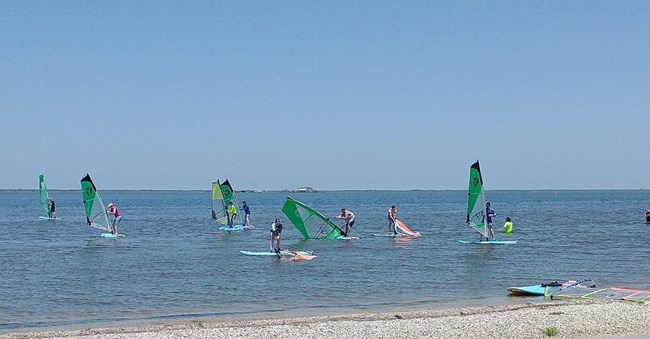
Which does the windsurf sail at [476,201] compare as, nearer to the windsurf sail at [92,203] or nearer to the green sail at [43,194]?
the windsurf sail at [92,203]

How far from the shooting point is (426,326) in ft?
40.2

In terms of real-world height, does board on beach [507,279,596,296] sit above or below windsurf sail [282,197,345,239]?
below

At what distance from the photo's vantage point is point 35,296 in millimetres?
16688

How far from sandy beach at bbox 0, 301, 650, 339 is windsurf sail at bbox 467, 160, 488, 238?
15.8 meters

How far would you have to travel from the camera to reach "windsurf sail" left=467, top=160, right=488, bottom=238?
29.9 meters

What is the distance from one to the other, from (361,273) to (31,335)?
1015cm

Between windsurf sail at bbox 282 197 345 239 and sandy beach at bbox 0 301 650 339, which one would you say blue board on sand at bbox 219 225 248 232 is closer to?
windsurf sail at bbox 282 197 345 239

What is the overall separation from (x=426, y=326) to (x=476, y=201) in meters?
18.4

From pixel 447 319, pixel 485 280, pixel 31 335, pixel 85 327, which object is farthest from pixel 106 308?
pixel 485 280

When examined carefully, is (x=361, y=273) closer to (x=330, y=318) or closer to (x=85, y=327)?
(x=330, y=318)

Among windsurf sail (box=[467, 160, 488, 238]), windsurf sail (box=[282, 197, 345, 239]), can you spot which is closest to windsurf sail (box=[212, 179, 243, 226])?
windsurf sail (box=[282, 197, 345, 239])

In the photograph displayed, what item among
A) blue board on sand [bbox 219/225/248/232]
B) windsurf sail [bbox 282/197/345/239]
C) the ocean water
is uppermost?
windsurf sail [bbox 282/197/345/239]

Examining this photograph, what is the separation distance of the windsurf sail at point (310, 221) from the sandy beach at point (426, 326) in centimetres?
1849

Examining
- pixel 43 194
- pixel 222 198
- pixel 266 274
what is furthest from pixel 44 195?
pixel 266 274
